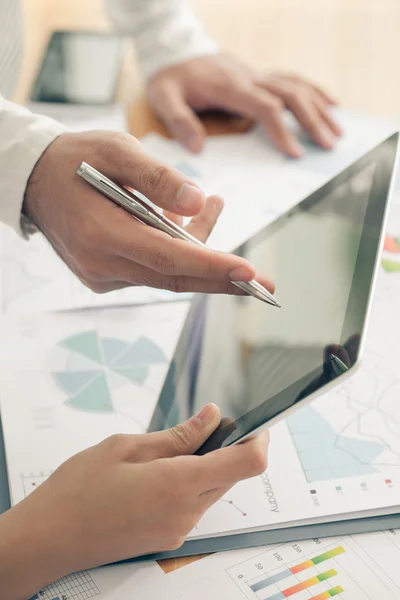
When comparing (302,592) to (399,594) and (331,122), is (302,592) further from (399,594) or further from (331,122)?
(331,122)

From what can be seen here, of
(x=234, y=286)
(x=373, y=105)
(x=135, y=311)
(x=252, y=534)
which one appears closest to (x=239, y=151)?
(x=373, y=105)

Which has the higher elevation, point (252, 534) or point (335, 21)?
point (335, 21)

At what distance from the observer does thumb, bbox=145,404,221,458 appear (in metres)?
0.54

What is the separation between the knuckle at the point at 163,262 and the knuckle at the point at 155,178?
0.06 m

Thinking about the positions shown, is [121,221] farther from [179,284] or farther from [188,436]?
[188,436]

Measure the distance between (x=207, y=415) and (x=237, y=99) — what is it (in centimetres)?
67

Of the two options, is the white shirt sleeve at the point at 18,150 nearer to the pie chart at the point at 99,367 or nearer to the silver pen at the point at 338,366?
the pie chart at the point at 99,367

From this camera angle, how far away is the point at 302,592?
21.5 inches

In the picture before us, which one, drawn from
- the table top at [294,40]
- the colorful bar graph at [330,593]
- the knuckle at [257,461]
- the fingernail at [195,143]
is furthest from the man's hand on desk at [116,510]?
the table top at [294,40]

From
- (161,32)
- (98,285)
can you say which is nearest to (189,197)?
(98,285)

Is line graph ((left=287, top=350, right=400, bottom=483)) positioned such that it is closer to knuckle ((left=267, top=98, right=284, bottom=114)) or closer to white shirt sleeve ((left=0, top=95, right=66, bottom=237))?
white shirt sleeve ((left=0, top=95, right=66, bottom=237))

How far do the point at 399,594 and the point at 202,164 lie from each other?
2.09 feet

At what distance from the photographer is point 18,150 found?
27.0 inches

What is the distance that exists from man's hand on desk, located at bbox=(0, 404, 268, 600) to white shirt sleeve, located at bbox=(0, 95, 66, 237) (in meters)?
0.28
